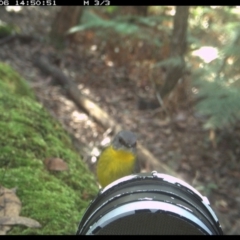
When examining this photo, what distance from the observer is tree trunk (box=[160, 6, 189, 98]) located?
6988 mm

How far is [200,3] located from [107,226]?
5951 mm

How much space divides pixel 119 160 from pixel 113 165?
0.26 ft

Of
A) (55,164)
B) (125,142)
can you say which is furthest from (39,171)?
(125,142)

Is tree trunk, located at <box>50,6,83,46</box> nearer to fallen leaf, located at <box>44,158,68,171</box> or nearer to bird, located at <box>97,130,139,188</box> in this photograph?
bird, located at <box>97,130,139,188</box>

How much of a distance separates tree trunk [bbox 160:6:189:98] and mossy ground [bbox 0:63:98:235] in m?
3.69

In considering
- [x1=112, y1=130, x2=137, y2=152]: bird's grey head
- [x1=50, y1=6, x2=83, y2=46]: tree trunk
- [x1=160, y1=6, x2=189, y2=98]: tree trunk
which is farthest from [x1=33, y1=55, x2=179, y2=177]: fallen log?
[x1=112, y1=130, x2=137, y2=152]: bird's grey head

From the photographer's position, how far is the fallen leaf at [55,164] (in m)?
2.96

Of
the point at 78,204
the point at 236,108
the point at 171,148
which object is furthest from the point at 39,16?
the point at 78,204

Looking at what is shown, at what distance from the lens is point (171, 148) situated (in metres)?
6.45

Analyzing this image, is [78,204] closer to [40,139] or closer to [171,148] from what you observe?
[40,139]

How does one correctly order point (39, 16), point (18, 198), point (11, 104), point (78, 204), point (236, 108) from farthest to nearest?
point (39, 16) → point (236, 108) → point (11, 104) → point (78, 204) → point (18, 198)

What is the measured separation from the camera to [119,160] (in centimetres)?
355

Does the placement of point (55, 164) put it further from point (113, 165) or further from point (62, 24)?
point (62, 24)

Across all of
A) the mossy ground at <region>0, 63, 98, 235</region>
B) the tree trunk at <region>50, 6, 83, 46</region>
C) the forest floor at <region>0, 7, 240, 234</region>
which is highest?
the tree trunk at <region>50, 6, 83, 46</region>
